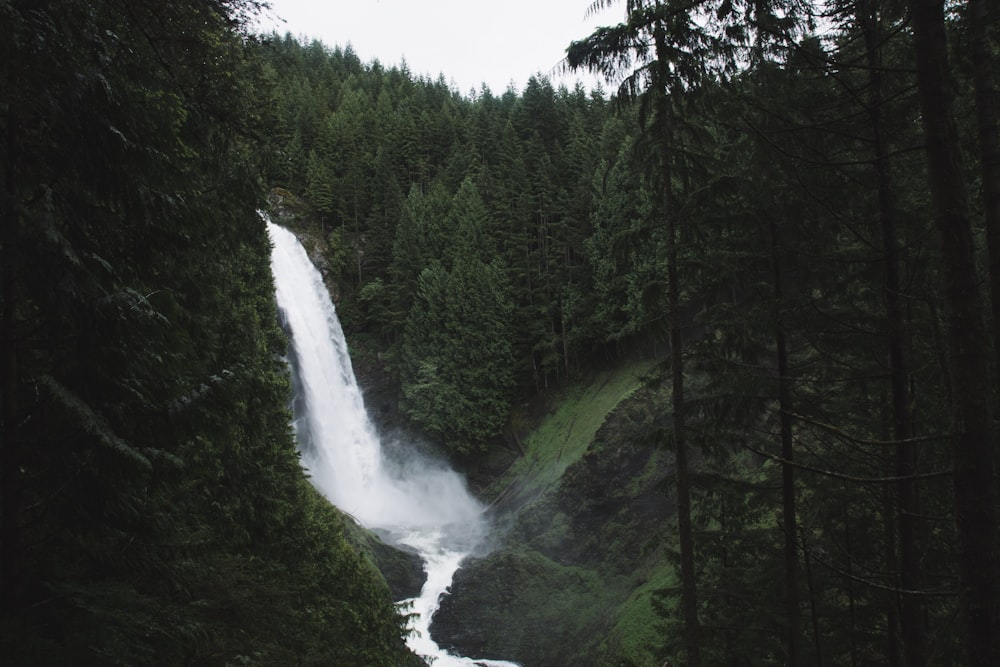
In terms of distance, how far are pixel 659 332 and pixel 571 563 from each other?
16166 millimetres

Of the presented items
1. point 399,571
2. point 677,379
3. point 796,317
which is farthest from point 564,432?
point 796,317

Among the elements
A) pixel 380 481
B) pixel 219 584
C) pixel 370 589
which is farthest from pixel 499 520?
pixel 219 584

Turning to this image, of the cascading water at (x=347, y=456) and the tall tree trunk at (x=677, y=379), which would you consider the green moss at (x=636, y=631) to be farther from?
the cascading water at (x=347, y=456)

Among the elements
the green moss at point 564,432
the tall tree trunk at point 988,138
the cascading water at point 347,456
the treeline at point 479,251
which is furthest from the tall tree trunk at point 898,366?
the cascading water at point 347,456

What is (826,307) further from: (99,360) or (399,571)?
(399,571)

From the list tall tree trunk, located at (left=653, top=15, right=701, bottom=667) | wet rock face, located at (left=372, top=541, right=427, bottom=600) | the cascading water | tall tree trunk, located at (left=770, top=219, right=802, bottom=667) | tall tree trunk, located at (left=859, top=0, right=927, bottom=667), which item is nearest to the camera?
tall tree trunk, located at (left=859, top=0, right=927, bottom=667)

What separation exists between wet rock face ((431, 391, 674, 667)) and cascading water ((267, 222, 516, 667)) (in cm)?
354

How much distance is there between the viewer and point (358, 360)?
127 ft

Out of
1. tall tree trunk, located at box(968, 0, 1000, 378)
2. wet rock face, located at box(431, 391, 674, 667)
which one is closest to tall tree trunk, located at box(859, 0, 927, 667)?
tall tree trunk, located at box(968, 0, 1000, 378)

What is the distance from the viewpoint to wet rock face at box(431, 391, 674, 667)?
1886 cm

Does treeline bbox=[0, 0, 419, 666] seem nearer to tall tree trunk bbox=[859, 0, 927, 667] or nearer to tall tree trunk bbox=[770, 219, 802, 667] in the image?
tall tree trunk bbox=[859, 0, 927, 667]

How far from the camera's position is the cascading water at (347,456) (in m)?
27.9

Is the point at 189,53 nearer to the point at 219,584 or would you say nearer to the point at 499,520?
the point at 219,584

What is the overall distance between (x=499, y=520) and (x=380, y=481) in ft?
27.9
